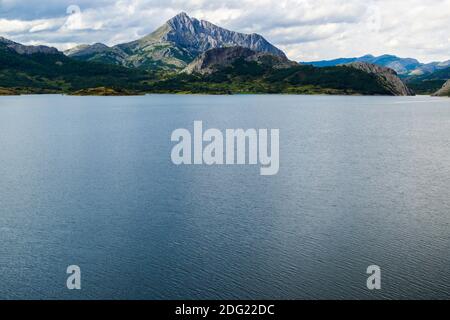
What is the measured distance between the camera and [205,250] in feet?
173

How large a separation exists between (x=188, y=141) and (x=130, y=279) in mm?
105194

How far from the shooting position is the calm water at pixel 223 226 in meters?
44.5

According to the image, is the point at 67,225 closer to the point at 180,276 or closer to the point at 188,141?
the point at 180,276

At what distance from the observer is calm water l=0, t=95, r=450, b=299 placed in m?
44.5

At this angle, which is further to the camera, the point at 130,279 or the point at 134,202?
the point at 134,202

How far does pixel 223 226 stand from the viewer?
61.4 metres

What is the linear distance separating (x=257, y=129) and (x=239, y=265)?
432 ft
